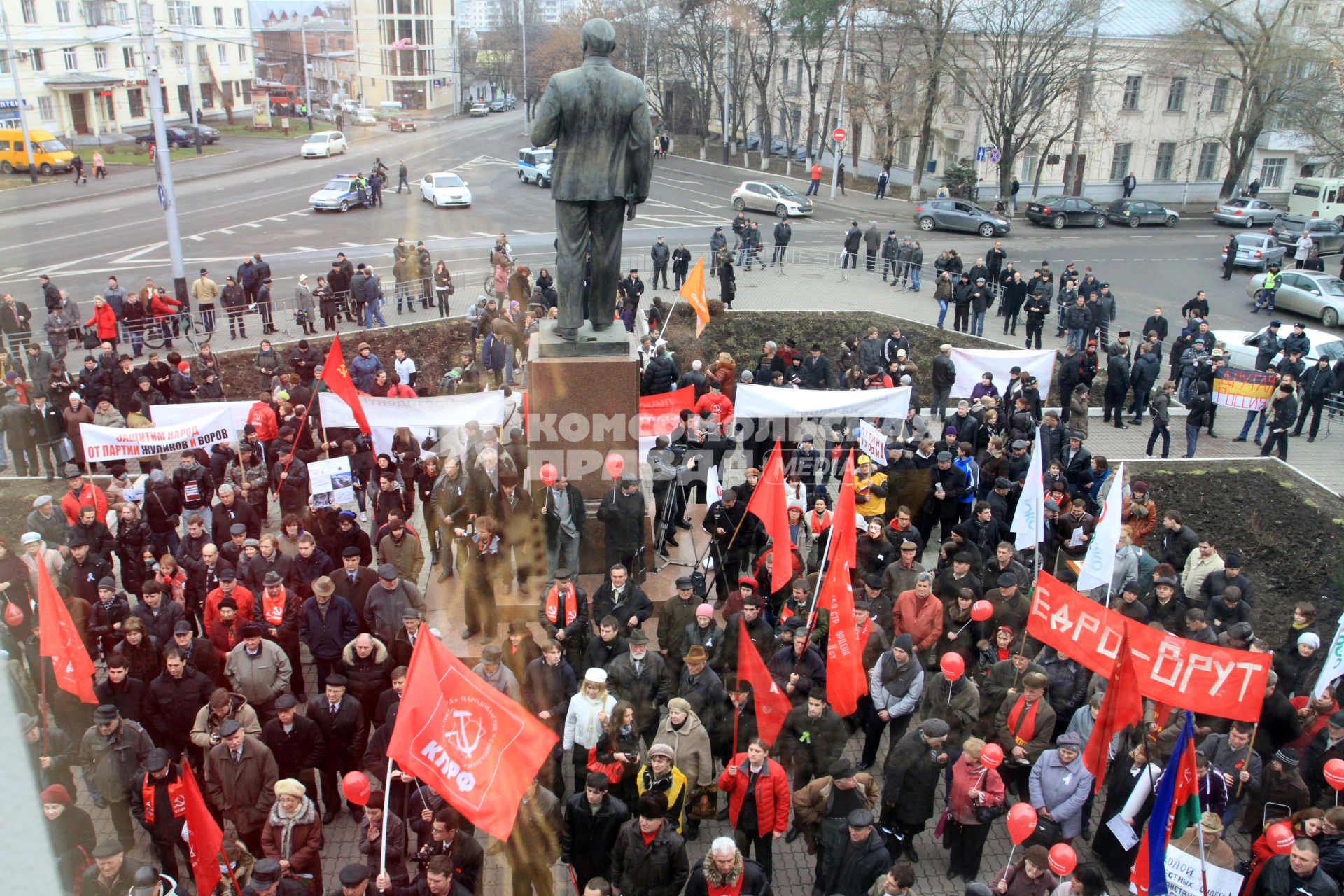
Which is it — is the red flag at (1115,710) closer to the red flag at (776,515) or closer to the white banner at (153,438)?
the red flag at (776,515)

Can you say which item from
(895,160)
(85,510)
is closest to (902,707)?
(85,510)

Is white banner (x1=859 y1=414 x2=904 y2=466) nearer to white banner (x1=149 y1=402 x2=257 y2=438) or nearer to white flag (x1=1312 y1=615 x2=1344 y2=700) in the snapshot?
white flag (x1=1312 y1=615 x2=1344 y2=700)

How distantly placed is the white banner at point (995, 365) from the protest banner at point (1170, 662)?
7.99m

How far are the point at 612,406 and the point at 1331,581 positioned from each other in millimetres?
10064

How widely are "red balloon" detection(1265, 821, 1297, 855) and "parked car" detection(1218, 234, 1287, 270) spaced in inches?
1176

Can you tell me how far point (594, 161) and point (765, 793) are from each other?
244 inches

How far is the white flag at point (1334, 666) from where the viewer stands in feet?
27.3

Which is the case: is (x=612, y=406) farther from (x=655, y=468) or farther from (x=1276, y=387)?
(x=1276, y=387)

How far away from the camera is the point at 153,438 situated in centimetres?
1215

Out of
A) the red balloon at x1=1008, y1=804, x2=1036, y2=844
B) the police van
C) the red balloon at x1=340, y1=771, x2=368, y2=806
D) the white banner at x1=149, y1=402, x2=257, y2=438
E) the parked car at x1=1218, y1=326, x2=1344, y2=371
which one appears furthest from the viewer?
the police van

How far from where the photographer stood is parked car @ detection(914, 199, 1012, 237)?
3659 centimetres

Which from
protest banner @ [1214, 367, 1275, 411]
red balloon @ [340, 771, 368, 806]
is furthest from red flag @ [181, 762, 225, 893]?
protest banner @ [1214, 367, 1275, 411]

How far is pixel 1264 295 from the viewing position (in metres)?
28.1

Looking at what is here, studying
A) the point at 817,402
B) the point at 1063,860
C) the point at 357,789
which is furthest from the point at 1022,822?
the point at 817,402
